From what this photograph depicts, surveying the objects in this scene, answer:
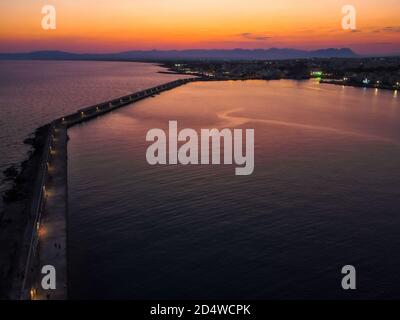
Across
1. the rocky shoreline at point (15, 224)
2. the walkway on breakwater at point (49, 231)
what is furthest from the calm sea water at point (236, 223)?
the rocky shoreline at point (15, 224)

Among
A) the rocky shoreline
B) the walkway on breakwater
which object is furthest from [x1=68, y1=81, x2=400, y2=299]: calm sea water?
the rocky shoreline

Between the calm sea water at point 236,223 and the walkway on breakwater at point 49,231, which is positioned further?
the calm sea water at point 236,223

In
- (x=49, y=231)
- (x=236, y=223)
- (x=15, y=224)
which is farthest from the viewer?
(x=236, y=223)

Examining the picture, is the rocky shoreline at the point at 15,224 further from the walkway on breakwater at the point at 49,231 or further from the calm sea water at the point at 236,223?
the calm sea water at the point at 236,223

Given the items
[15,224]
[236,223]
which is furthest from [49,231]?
[236,223]

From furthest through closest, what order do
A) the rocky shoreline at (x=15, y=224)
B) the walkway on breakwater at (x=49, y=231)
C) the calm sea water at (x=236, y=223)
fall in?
the calm sea water at (x=236, y=223), the rocky shoreline at (x=15, y=224), the walkway on breakwater at (x=49, y=231)

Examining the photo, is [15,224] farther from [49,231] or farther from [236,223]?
[236,223]

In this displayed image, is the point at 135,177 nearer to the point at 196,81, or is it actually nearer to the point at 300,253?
the point at 300,253

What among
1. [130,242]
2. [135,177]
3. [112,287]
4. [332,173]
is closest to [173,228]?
[130,242]
